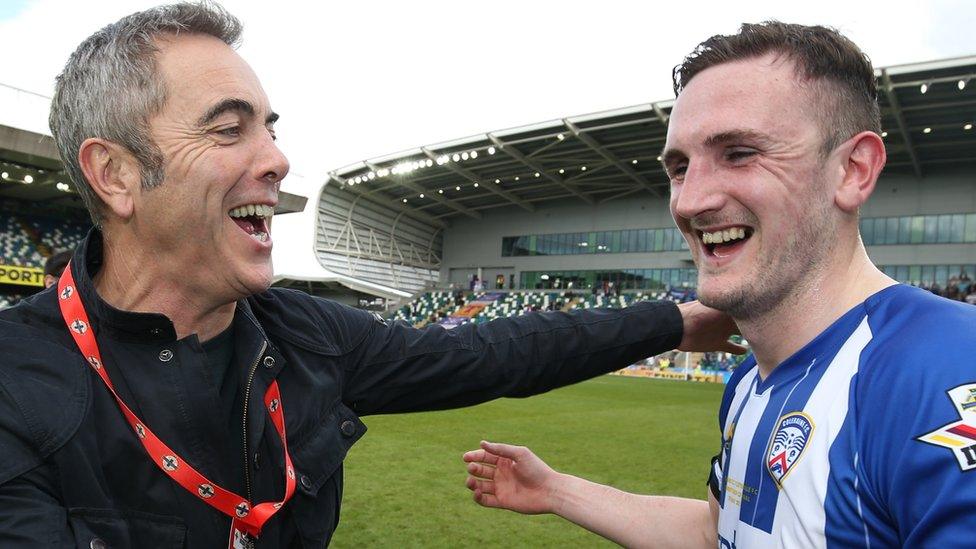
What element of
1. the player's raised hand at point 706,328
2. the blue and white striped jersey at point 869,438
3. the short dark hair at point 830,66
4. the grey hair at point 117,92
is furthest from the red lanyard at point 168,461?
the short dark hair at point 830,66

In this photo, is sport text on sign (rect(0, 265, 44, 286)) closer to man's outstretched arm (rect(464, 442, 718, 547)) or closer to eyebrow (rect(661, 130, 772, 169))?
man's outstretched arm (rect(464, 442, 718, 547))

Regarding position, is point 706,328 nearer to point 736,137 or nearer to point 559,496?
point 559,496

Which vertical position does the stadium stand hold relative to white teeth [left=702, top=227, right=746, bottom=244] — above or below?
above

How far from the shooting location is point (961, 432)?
1.06 meters

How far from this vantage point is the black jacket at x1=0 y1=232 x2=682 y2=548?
4.08 ft

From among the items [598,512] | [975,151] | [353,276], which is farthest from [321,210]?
[598,512]

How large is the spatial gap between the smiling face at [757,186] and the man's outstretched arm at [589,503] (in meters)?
0.80

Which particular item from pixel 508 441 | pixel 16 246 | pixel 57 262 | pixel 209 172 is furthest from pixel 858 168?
pixel 16 246

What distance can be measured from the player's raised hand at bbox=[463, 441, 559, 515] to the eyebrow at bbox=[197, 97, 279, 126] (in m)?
1.33

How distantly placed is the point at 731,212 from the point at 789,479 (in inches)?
24.6

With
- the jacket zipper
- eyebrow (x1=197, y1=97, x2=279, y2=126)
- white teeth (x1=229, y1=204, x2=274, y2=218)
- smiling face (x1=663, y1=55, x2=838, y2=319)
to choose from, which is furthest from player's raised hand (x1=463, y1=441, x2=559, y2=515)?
eyebrow (x1=197, y1=97, x2=279, y2=126)

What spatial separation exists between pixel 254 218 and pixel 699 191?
47.5 inches

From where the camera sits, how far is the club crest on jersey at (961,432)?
3.40 ft

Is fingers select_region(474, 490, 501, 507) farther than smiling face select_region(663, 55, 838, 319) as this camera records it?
Answer: Yes
